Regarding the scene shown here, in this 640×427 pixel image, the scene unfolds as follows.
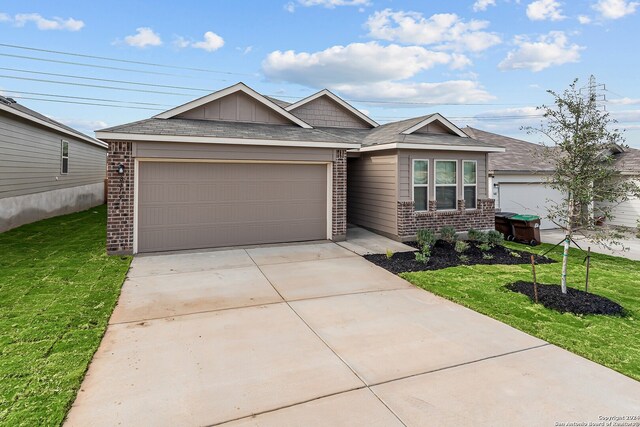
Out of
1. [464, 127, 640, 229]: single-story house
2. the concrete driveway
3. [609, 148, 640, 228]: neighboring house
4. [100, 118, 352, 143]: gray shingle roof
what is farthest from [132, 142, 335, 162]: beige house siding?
[609, 148, 640, 228]: neighboring house

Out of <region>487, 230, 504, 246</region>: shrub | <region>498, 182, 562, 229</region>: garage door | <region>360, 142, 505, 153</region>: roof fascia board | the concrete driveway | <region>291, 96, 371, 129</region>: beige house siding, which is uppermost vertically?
<region>291, 96, 371, 129</region>: beige house siding

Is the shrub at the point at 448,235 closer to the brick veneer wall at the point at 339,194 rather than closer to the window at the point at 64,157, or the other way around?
the brick veneer wall at the point at 339,194

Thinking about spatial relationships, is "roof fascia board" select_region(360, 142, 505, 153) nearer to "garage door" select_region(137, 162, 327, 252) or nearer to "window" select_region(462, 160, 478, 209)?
"window" select_region(462, 160, 478, 209)

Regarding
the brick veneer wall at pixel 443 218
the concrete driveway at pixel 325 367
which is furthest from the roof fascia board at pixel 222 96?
the concrete driveway at pixel 325 367

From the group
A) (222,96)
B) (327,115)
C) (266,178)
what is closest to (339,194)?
(266,178)

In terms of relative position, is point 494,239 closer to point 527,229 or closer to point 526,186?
point 527,229

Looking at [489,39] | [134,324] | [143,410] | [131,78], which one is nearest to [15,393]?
[143,410]

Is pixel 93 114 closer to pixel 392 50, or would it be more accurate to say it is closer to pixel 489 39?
pixel 392 50

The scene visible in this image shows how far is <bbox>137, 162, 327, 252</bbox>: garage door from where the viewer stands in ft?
29.3

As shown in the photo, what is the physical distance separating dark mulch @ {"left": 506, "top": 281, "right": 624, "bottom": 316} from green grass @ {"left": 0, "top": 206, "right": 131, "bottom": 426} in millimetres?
6391

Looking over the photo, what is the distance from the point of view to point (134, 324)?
4.76m

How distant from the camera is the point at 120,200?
8508 millimetres

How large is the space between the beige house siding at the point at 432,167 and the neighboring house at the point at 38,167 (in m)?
11.7

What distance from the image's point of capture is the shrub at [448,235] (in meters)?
10.4
